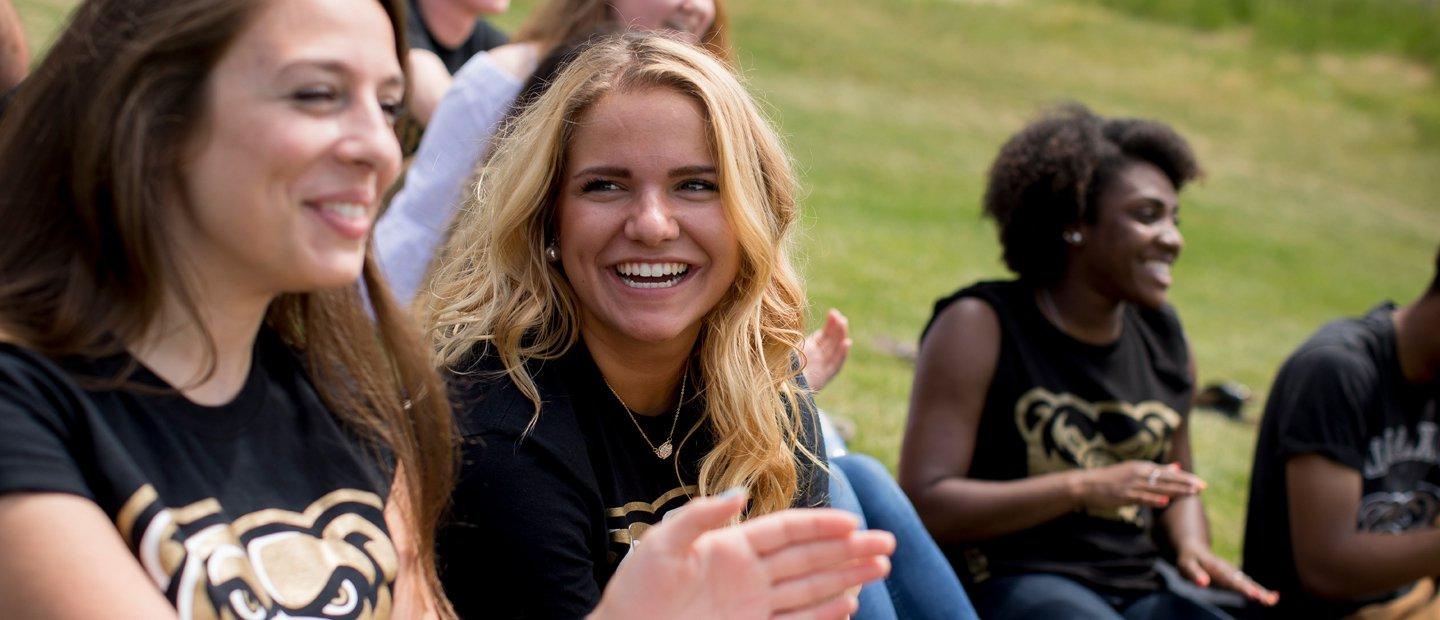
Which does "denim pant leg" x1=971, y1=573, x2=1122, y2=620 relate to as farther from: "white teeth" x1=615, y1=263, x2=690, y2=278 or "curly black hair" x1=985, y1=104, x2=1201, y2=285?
"white teeth" x1=615, y1=263, x2=690, y2=278

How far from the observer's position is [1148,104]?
64.6ft

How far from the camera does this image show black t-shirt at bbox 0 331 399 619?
1517 mm

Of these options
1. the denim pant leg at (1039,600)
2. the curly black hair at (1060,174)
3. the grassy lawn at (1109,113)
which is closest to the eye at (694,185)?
the denim pant leg at (1039,600)

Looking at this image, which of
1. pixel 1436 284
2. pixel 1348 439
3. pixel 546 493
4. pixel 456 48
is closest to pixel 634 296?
pixel 546 493

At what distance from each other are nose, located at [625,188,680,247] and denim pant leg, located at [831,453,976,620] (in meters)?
0.62

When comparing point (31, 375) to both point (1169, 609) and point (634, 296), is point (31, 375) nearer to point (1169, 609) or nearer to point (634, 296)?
point (634, 296)

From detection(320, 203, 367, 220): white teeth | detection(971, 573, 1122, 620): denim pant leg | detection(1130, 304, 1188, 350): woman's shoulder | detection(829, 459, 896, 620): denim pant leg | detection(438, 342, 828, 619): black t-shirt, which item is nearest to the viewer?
detection(320, 203, 367, 220): white teeth

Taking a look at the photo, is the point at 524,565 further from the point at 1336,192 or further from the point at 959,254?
the point at 1336,192

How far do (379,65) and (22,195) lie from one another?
450mm

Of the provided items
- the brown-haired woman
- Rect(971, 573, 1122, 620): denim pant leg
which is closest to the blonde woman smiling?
the brown-haired woman

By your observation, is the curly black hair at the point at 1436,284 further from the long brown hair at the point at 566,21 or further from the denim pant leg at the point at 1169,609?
the long brown hair at the point at 566,21

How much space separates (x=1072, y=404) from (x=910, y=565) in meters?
0.93

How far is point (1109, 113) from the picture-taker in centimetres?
1767

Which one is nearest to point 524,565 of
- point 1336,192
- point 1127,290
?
point 1127,290
